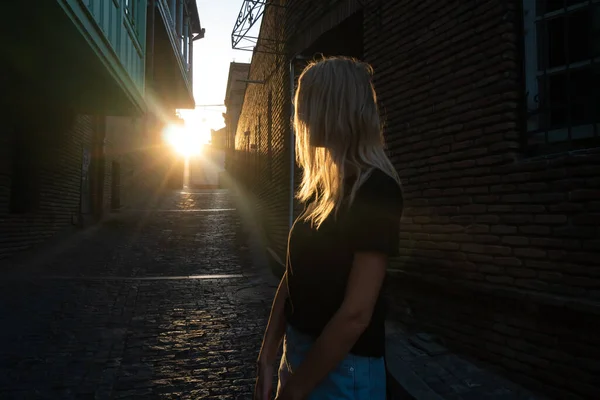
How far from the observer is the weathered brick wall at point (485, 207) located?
3305mm

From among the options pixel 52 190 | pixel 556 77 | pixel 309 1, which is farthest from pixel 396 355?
pixel 52 190

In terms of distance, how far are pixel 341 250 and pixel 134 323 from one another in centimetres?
508

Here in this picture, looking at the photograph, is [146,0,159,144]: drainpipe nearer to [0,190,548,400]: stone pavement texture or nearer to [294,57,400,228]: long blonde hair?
[0,190,548,400]: stone pavement texture

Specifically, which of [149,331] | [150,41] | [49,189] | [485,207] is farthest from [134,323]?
[150,41]

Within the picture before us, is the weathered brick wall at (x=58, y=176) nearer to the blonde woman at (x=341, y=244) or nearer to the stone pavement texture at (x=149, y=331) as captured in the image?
the stone pavement texture at (x=149, y=331)

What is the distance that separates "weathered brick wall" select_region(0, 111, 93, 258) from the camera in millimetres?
9156

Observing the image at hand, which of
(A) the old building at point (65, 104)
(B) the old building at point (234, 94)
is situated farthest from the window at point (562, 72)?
(B) the old building at point (234, 94)

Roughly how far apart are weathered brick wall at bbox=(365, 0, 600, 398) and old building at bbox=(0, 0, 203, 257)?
4980 mm

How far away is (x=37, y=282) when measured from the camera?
7590 mm

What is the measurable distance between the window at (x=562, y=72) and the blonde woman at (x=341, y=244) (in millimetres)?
3104

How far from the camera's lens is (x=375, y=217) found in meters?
1.13

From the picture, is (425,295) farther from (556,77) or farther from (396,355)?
(556,77)

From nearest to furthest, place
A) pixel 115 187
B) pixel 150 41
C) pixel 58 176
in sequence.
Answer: pixel 58 176 → pixel 150 41 → pixel 115 187

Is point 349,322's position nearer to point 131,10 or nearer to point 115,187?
point 131,10
